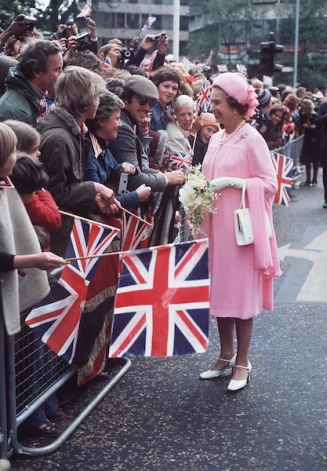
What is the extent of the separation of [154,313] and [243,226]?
1.02m

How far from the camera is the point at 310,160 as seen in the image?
1622 cm

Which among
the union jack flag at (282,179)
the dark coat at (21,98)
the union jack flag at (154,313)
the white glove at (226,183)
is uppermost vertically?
the dark coat at (21,98)

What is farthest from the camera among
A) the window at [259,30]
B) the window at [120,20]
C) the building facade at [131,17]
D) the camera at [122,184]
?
the window at [120,20]

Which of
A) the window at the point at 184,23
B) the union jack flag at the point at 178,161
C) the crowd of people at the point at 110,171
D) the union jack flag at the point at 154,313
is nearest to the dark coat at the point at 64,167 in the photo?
the crowd of people at the point at 110,171

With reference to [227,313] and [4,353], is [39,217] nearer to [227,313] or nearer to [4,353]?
[4,353]

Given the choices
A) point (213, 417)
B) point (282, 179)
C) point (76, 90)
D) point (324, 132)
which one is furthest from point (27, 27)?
point (324, 132)

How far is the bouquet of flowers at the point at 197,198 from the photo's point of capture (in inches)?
191

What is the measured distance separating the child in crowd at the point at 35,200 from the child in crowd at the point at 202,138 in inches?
153

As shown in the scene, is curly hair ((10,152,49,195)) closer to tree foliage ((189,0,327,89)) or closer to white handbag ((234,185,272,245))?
white handbag ((234,185,272,245))

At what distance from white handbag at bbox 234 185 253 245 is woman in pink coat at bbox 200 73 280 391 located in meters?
0.04

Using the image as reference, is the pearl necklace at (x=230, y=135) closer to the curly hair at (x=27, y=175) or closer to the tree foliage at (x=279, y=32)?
the curly hair at (x=27, y=175)

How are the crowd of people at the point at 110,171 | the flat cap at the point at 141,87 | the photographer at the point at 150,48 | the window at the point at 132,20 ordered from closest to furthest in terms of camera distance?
the crowd of people at the point at 110,171
the flat cap at the point at 141,87
the photographer at the point at 150,48
the window at the point at 132,20

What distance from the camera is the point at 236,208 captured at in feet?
16.3

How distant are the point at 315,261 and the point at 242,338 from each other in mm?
4068
